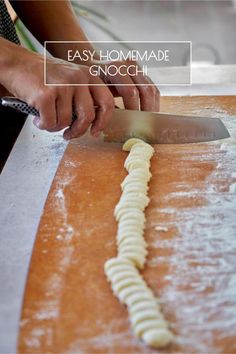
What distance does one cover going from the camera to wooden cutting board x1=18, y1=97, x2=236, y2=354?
2.63 feet

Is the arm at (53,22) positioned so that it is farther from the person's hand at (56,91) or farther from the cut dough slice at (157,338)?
the cut dough slice at (157,338)

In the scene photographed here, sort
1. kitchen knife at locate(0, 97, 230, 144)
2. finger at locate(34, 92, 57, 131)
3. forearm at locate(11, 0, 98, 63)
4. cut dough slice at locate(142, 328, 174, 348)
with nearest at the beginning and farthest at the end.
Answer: cut dough slice at locate(142, 328, 174, 348) → finger at locate(34, 92, 57, 131) → kitchen knife at locate(0, 97, 230, 144) → forearm at locate(11, 0, 98, 63)

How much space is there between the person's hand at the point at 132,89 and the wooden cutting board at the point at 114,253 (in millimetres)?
118

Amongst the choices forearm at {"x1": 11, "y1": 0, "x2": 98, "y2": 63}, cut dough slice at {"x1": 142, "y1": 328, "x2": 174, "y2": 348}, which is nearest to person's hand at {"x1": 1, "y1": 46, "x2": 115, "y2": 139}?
forearm at {"x1": 11, "y1": 0, "x2": 98, "y2": 63}

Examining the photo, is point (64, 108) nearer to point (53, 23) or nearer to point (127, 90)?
point (127, 90)

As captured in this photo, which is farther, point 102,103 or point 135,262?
point 102,103

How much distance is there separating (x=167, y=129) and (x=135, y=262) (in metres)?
0.52

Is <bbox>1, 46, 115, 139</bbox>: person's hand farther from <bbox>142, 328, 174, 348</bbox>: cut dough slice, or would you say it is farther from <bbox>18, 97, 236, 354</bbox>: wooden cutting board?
<bbox>142, 328, 174, 348</bbox>: cut dough slice

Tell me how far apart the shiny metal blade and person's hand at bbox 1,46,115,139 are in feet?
0.51

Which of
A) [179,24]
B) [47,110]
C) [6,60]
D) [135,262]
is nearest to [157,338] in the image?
[135,262]

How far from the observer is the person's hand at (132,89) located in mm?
1367

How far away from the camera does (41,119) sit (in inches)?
46.4

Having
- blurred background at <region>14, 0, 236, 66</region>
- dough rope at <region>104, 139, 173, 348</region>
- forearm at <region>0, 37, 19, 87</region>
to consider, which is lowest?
dough rope at <region>104, 139, 173, 348</region>

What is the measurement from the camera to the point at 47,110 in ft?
3.80
